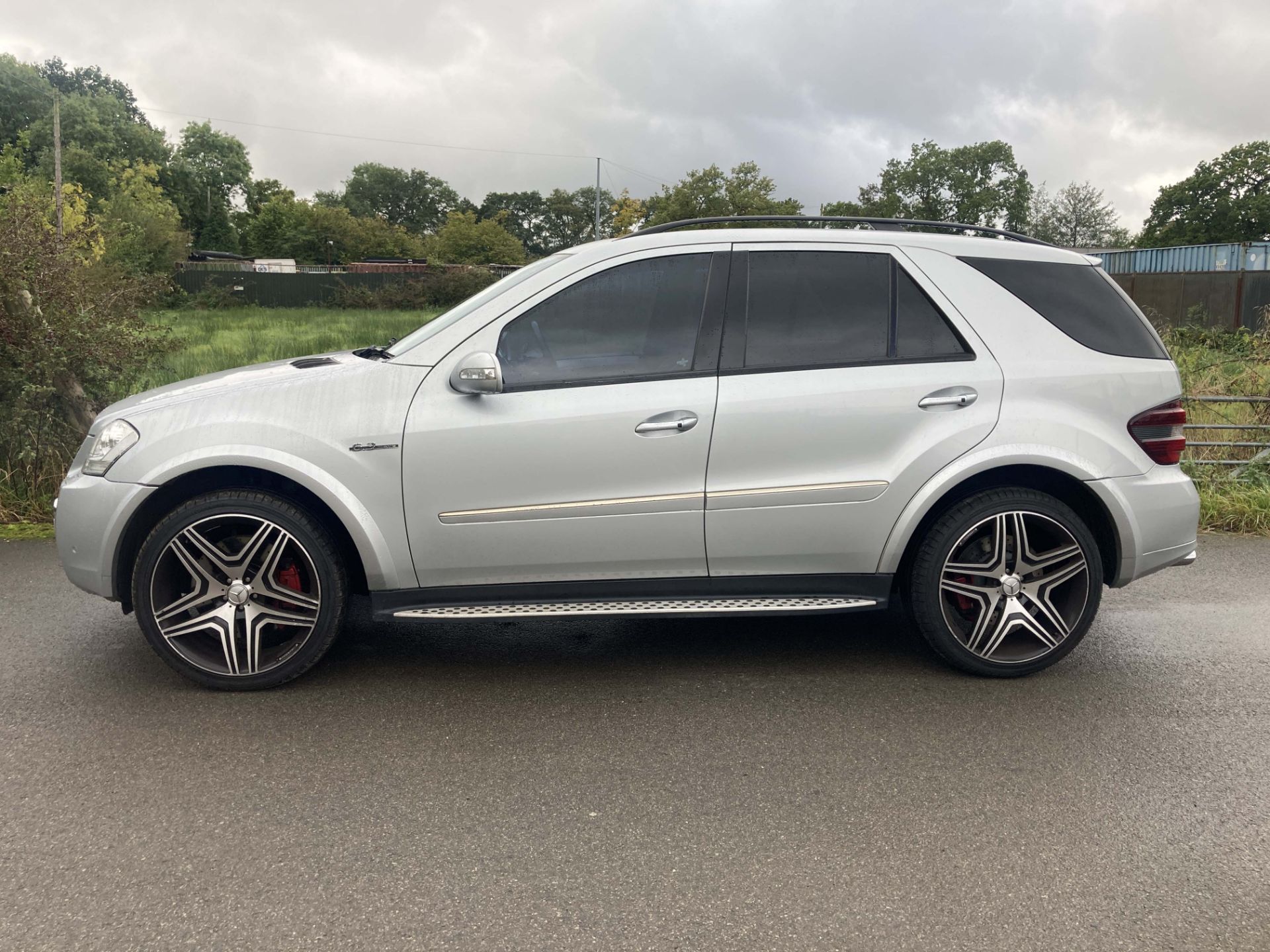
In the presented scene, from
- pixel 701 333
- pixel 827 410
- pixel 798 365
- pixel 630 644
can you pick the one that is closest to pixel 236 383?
pixel 701 333

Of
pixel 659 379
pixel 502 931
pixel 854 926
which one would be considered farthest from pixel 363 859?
pixel 659 379

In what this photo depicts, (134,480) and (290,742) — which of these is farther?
(134,480)

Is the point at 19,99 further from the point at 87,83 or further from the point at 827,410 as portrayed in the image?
the point at 827,410

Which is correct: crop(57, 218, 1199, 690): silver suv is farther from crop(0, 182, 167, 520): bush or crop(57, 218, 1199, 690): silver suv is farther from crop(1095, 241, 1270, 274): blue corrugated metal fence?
crop(1095, 241, 1270, 274): blue corrugated metal fence

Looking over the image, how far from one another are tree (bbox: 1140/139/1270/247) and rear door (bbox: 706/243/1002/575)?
80.4 meters

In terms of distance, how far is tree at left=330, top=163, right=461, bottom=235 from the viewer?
443 ft

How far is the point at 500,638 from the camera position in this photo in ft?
16.2

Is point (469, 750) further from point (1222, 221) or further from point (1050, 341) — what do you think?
point (1222, 221)

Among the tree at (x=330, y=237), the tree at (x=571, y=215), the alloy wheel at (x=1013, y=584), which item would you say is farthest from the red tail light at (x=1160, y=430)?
the tree at (x=571, y=215)

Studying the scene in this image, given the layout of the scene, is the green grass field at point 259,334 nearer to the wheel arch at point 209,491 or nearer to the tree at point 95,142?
the wheel arch at point 209,491

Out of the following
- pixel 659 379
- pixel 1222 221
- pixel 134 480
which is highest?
pixel 1222 221

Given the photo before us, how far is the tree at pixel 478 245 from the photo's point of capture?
291 feet

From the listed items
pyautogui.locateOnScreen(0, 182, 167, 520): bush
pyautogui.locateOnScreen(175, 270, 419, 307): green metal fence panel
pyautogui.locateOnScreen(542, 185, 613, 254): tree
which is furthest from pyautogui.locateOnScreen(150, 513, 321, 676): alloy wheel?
pyautogui.locateOnScreen(542, 185, 613, 254): tree

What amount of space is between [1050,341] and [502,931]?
320cm
